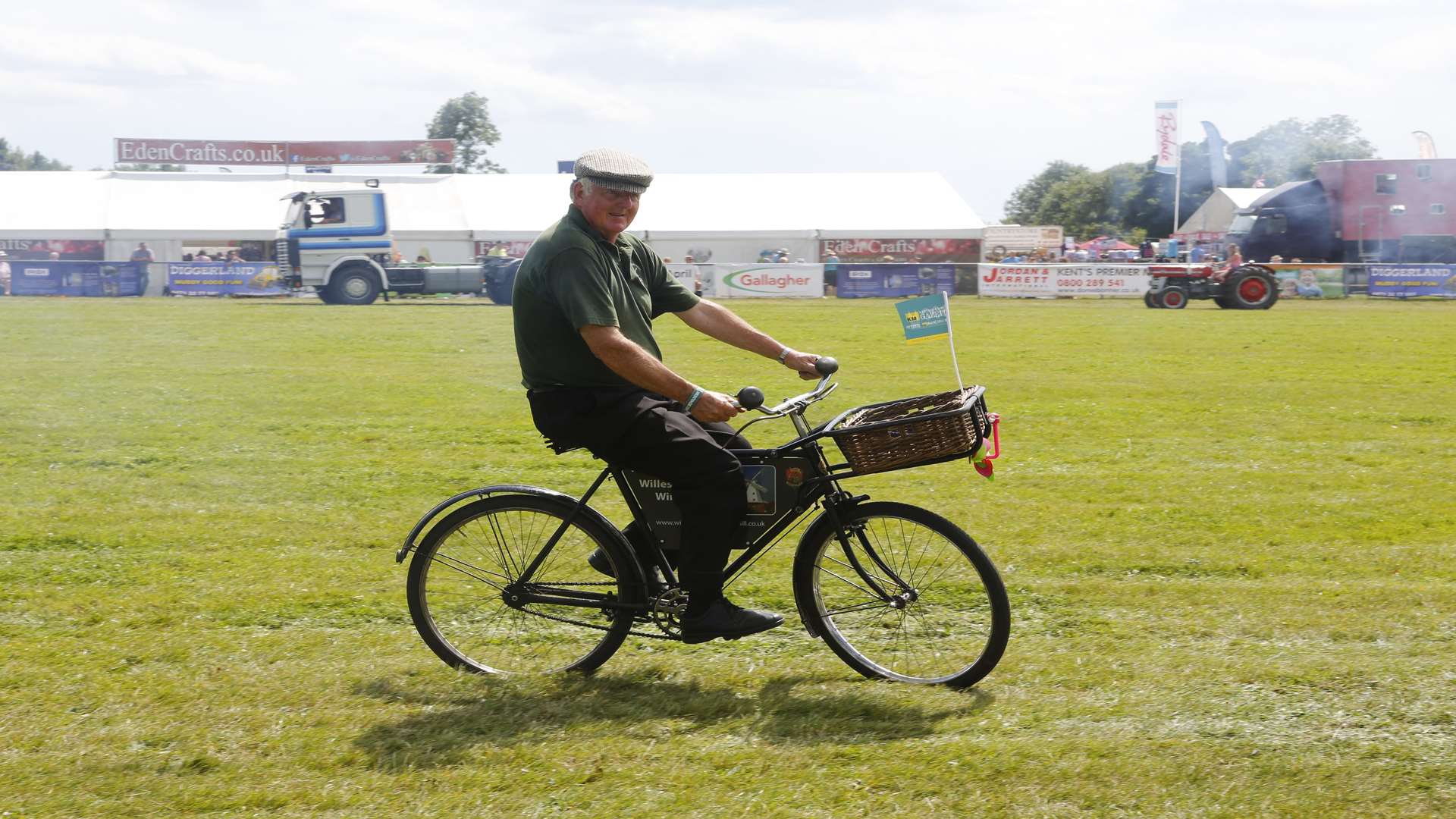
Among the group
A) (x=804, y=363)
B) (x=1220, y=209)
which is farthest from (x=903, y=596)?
(x=1220, y=209)

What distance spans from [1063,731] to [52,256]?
146ft

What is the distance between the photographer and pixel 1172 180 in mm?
68875

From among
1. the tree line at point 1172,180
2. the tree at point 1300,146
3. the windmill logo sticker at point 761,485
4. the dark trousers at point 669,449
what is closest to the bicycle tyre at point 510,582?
the dark trousers at point 669,449

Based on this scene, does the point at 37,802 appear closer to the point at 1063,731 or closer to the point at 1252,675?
the point at 1063,731

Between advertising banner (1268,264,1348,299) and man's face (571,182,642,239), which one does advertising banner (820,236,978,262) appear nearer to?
advertising banner (1268,264,1348,299)

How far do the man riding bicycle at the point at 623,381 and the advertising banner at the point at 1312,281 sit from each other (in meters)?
33.3

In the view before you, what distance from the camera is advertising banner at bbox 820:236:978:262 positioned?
45.6 meters

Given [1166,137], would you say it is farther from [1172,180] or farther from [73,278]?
[73,278]

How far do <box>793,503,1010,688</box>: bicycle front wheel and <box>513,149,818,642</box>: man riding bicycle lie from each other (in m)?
0.24

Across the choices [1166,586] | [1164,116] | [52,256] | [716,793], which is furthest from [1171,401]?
[1164,116]

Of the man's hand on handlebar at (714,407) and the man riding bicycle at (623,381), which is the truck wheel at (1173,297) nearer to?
the man riding bicycle at (623,381)

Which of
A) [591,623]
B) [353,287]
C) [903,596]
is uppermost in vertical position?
[353,287]

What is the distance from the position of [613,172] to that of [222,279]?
3357 cm

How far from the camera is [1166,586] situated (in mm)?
5934
